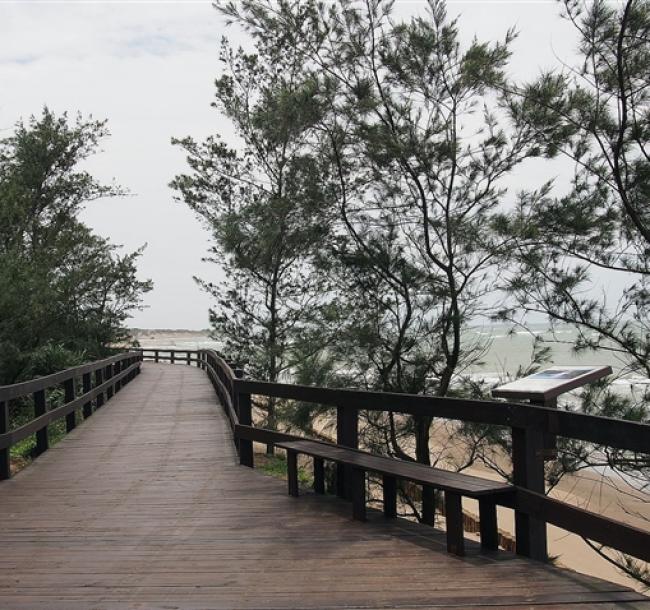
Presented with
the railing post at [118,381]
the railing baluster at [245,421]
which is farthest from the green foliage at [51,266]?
the railing baluster at [245,421]

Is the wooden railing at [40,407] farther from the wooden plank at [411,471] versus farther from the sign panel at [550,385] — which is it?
the sign panel at [550,385]

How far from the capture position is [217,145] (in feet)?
62.2

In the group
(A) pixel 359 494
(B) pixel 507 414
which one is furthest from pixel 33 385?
(B) pixel 507 414

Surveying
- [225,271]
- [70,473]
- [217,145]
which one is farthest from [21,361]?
[70,473]

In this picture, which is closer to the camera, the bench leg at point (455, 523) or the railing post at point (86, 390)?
the bench leg at point (455, 523)

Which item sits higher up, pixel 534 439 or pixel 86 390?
pixel 534 439

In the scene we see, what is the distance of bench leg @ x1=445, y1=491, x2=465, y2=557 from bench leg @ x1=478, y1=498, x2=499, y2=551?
13cm

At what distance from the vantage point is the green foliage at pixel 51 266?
15641 millimetres

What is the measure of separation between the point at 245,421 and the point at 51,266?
14360 mm

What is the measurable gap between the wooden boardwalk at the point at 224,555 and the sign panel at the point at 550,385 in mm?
886

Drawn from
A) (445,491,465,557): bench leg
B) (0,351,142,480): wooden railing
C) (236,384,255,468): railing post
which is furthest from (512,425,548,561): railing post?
(0,351,142,480): wooden railing

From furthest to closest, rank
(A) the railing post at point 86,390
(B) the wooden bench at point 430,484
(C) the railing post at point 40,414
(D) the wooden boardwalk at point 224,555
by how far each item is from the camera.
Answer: (A) the railing post at point 86,390, (C) the railing post at point 40,414, (B) the wooden bench at point 430,484, (D) the wooden boardwalk at point 224,555

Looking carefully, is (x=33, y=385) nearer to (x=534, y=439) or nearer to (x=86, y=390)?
(x=86, y=390)

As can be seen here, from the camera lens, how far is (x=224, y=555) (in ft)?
15.1
